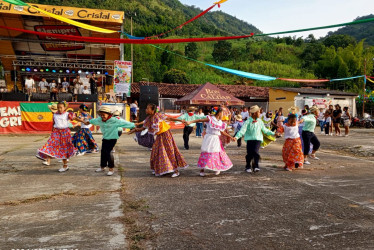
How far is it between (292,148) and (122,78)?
52.5 feet

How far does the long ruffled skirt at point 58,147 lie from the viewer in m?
6.89

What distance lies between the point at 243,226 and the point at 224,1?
5158mm

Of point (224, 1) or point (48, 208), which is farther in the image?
point (224, 1)

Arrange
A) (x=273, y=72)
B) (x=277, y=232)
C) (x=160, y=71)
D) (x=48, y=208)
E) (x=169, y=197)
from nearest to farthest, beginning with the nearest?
(x=277, y=232), (x=48, y=208), (x=169, y=197), (x=160, y=71), (x=273, y=72)

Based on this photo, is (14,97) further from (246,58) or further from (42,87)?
(246,58)

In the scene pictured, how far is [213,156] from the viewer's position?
6.50 metres

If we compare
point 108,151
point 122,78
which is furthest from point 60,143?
point 122,78

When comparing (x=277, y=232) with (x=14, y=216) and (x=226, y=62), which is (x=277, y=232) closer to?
(x=14, y=216)

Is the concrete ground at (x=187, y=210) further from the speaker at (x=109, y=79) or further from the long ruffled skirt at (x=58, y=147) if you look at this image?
the speaker at (x=109, y=79)

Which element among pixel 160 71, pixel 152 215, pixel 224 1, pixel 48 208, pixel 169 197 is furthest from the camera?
pixel 160 71

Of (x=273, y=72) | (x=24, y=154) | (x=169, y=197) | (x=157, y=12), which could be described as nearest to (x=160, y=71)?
(x=273, y=72)

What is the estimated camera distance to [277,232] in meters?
3.33

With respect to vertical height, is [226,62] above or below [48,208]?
above

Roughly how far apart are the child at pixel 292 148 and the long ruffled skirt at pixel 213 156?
1.76 meters
